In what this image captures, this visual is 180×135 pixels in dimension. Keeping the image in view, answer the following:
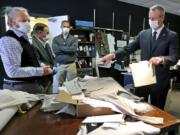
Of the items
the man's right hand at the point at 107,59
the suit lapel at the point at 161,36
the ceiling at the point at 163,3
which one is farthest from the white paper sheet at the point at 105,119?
the ceiling at the point at 163,3

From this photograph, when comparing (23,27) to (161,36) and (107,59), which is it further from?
(161,36)

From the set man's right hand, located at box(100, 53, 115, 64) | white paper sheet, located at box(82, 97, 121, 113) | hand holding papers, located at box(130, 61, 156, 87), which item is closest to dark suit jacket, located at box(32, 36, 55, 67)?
man's right hand, located at box(100, 53, 115, 64)

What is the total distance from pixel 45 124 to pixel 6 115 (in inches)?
8.3

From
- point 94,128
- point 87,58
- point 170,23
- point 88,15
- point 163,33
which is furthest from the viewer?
point 170,23

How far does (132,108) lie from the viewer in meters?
1.26

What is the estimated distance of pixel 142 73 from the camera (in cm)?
184

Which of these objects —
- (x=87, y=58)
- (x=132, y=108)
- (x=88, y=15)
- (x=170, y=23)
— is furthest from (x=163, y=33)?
(x=170, y=23)

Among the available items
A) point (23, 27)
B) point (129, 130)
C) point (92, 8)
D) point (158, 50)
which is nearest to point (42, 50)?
point (23, 27)

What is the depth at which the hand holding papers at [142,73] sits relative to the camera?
1.83m

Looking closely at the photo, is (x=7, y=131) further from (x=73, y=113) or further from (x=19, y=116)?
(x=73, y=113)

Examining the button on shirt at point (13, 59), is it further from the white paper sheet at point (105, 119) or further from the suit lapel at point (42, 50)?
the suit lapel at point (42, 50)

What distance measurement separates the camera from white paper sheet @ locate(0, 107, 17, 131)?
1083 mm

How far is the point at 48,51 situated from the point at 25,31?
55.0 inches

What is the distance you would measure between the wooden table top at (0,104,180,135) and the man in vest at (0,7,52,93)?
63 centimetres
